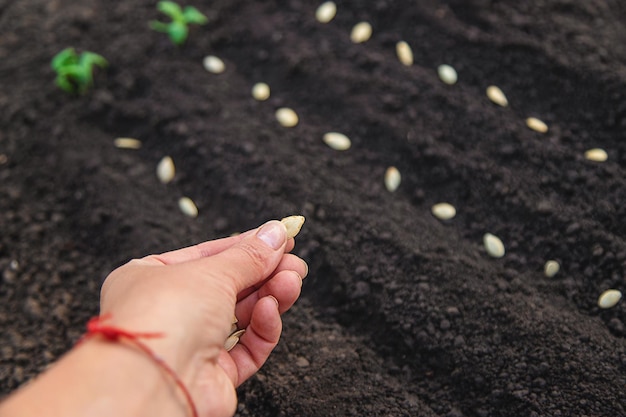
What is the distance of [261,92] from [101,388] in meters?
1.32

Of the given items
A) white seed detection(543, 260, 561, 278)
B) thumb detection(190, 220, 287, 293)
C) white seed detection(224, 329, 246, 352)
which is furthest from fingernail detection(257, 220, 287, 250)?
white seed detection(543, 260, 561, 278)

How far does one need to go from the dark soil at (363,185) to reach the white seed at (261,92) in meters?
0.03

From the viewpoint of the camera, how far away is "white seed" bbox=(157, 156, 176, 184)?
1.90 m

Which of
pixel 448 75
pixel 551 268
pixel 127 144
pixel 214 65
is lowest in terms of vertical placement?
pixel 127 144

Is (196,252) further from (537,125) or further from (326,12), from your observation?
(326,12)

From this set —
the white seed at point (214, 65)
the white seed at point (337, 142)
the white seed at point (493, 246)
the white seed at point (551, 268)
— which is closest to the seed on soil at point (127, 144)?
the white seed at point (214, 65)

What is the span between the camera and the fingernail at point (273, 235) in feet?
3.95

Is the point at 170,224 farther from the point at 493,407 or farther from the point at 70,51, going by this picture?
the point at 493,407

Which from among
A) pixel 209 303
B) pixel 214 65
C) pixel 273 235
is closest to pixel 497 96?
pixel 214 65

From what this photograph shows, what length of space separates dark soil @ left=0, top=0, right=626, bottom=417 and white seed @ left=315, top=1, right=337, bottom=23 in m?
0.03

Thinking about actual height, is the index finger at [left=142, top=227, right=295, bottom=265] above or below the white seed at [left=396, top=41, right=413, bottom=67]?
below

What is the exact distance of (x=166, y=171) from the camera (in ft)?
6.23

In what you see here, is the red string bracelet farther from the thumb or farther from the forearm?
the thumb

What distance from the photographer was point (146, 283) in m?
1.05
